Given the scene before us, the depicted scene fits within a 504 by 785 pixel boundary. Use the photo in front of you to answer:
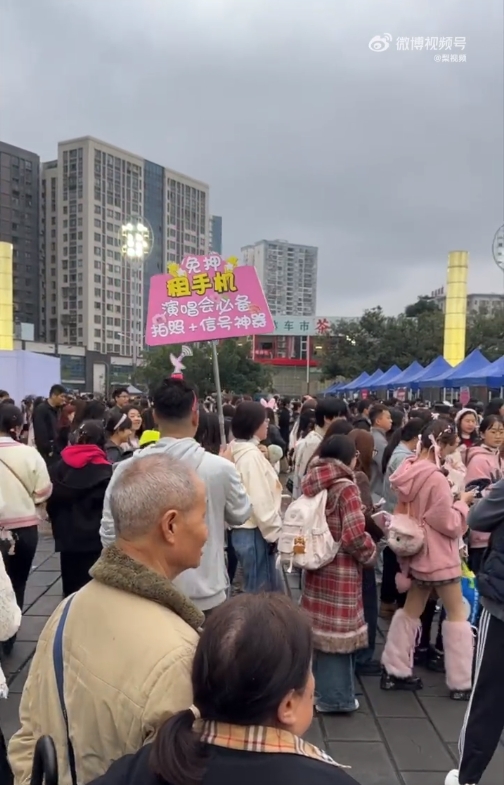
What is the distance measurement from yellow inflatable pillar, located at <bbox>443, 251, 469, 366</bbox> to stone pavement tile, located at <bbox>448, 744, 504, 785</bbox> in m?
23.2

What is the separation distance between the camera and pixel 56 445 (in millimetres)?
7824

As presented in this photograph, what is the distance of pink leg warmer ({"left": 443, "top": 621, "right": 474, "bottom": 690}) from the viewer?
11.8ft

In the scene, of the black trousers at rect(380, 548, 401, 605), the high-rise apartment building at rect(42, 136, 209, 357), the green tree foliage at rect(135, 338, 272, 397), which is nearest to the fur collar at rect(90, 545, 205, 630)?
the black trousers at rect(380, 548, 401, 605)

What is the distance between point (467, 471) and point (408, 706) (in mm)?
1740

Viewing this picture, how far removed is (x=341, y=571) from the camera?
130 inches

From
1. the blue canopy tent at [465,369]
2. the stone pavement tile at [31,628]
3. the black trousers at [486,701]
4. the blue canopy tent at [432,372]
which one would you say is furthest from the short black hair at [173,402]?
the blue canopy tent at [432,372]

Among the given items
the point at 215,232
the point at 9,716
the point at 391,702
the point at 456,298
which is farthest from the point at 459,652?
the point at 215,232

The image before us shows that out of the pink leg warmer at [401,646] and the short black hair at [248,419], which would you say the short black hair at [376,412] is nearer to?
the short black hair at [248,419]

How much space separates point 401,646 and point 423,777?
35.0 inches

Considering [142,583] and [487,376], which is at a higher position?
[487,376]

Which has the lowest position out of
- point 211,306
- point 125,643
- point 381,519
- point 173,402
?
point 381,519

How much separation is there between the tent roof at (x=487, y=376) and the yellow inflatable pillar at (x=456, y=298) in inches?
464

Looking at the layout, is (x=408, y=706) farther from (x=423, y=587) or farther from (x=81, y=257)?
Answer: (x=81, y=257)

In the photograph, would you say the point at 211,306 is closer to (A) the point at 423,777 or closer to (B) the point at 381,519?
(B) the point at 381,519
